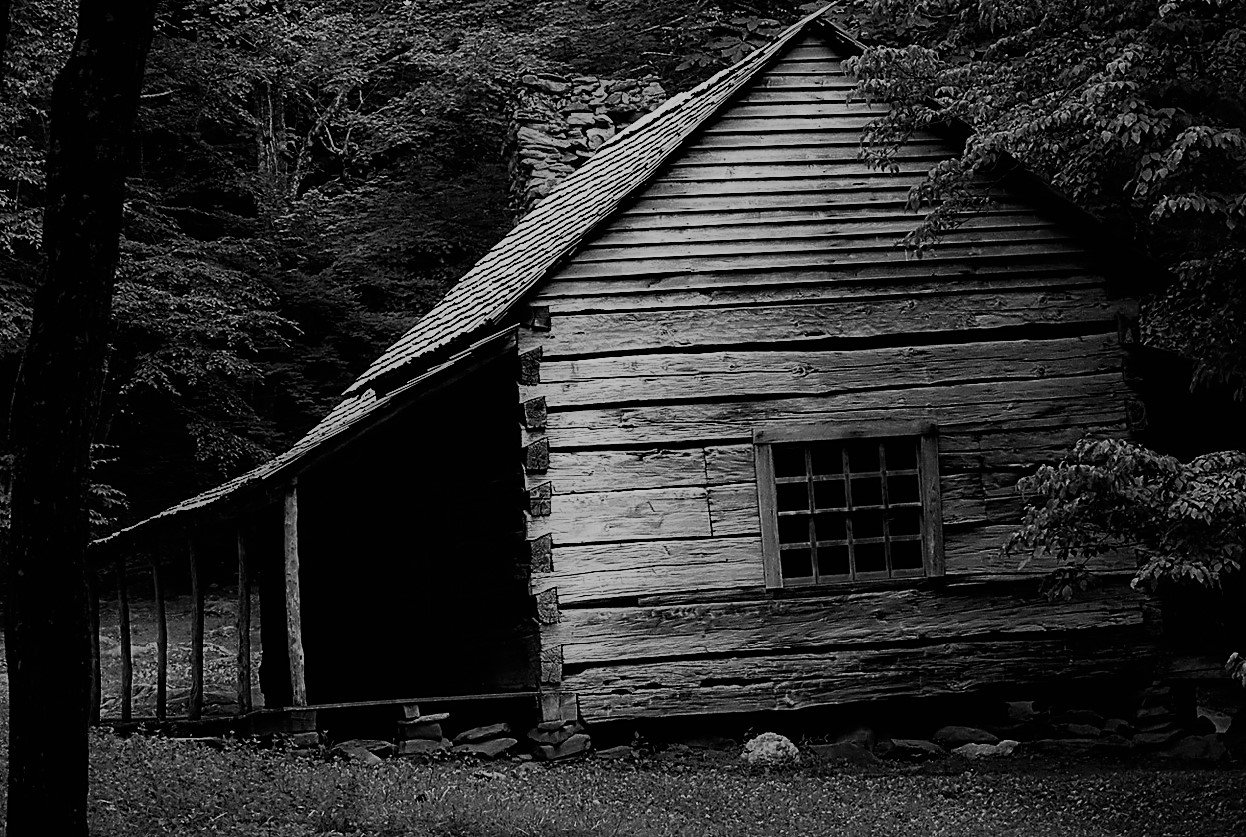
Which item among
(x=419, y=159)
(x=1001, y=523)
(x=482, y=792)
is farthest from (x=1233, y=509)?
(x=419, y=159)

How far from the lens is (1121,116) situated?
32.0ft

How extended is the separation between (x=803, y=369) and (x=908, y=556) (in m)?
2.25

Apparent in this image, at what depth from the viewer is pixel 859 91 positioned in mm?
12344

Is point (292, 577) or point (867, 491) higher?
point (867, 491)

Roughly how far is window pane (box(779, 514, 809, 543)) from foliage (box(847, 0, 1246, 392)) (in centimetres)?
271

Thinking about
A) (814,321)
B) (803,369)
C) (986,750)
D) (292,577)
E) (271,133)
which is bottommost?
(986,750)

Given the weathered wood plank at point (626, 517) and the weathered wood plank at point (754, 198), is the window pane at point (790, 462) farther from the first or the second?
the weathered wood plank at point (754, 198)

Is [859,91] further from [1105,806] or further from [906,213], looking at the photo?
[1105,806]

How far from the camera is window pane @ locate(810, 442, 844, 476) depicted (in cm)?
1292

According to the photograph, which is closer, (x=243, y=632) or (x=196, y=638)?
(x=243, y=632)

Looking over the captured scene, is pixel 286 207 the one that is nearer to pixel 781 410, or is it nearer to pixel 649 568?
pixel 781 410

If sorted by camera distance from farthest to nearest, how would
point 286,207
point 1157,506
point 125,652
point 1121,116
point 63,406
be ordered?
point 286,207 → point 125,652 → point 1121,116 → point 1157,506 → point 63,406

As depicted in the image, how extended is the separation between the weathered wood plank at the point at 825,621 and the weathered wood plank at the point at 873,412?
60.3 inches

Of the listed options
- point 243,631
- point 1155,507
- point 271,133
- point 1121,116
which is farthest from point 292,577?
point 271,133
